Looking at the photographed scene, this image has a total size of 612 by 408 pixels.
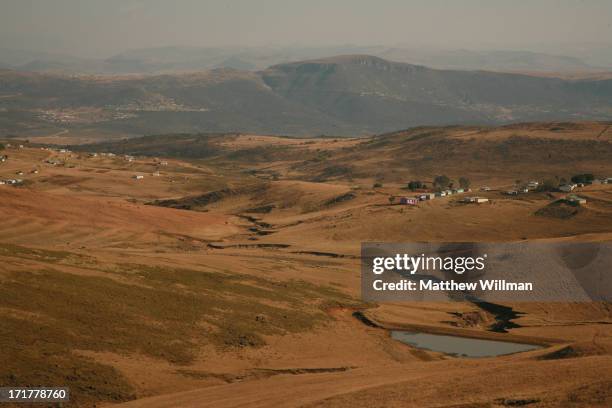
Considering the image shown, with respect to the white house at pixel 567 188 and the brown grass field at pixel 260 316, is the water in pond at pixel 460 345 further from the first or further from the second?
the white house at pixel 567 188

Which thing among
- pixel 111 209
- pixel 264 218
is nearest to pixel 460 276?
pixel 111 209

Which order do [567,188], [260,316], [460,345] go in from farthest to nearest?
[567,188], [260,316], [460,345]

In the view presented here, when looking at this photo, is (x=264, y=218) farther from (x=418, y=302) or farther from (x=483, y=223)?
(x=418, y=302)

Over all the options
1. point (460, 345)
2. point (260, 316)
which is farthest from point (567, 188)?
point (260, 316)

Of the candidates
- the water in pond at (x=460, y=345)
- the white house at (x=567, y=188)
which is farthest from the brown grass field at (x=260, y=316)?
the white house at (x=567, y=188)

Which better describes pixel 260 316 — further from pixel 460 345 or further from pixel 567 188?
pixel 567 188
